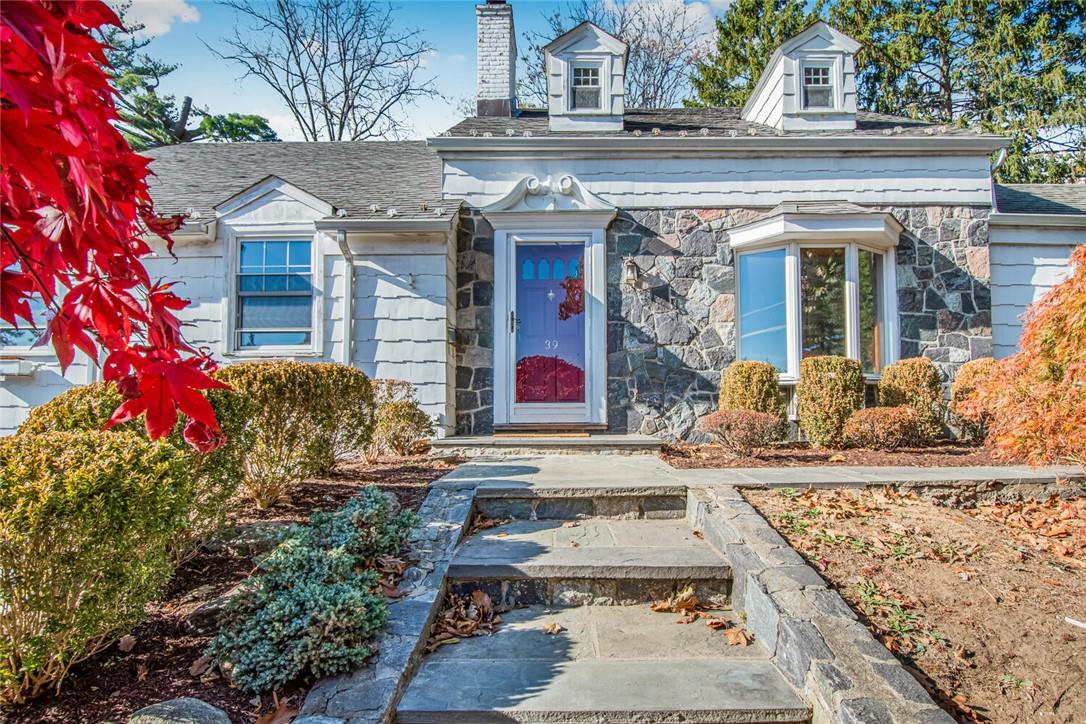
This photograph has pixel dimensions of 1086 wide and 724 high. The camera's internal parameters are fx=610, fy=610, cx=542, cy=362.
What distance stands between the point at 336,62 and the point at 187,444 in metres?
16.4

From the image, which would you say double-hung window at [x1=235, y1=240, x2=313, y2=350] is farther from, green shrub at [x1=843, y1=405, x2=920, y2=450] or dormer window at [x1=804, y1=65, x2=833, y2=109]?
dormer window at [x1=804, y1=65, x2=833, y2=109]

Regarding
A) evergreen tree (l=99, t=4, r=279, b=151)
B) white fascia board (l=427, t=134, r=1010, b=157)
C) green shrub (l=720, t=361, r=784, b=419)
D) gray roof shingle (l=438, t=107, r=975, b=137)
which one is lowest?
green shrub (l=720, t=361, r=784, b=419)

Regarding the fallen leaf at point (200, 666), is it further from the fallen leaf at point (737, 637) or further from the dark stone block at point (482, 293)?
the dark stone block at point (482, 293)

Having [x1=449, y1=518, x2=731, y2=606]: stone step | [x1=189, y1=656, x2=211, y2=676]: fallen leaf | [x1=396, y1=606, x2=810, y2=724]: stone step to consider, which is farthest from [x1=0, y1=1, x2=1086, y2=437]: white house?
[x1=189, y1=656, x2=211, y2=676]: fallen leaf

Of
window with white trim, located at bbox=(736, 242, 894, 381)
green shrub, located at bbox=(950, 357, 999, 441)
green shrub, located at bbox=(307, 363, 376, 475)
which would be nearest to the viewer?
green shrub, located at bbox=(307, 363, 376, 475)

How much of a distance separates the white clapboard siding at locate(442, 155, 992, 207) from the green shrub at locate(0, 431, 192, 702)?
5.50 meters

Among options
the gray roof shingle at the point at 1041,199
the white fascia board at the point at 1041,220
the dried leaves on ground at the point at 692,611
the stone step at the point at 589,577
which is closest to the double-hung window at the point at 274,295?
the stone step at the point at 589,577

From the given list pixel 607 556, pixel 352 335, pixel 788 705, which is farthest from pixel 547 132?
pixel 788 705

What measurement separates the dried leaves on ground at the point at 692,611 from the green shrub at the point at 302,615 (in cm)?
131

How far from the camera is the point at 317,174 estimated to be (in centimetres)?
856

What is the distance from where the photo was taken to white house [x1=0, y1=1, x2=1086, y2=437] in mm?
6832

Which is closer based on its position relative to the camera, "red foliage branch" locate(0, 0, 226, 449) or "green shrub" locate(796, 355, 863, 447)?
"red foliage branch" locate(0, 0, 226, 449)

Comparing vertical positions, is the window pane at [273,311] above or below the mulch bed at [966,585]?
above

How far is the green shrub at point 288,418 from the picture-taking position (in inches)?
145
